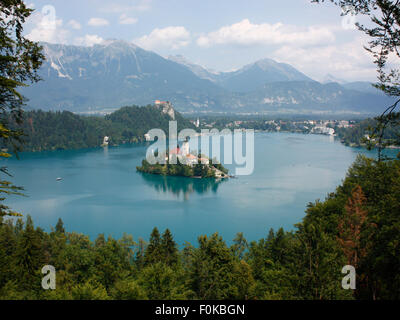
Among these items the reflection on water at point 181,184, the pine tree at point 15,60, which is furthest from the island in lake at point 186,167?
the pine tree at point 15,60

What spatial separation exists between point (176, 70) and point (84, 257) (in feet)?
552

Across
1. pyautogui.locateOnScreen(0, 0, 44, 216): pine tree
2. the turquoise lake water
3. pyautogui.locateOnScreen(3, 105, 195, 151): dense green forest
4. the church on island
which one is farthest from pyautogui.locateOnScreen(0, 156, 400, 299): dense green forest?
pyautogui.locateOnScreen(3, 105, 195, 151): dense green forest

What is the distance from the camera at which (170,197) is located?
1852 centimetres

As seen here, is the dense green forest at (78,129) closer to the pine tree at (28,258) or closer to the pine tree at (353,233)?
the pine tree at (28,258)

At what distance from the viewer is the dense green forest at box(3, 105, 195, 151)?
38.8 m

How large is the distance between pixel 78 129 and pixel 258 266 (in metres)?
41.8

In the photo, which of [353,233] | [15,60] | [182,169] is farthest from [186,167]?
[15,60]

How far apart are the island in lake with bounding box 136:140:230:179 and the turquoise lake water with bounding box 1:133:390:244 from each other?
2.68ft

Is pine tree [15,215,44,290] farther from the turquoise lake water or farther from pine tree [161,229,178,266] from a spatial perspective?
the turquoise lake water

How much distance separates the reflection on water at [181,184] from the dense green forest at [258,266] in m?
11.4

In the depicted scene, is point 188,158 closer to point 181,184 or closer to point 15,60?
point 181,184

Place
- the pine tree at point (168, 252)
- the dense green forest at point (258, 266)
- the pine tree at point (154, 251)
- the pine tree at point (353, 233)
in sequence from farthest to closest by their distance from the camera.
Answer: the pine tree at point (168, 252) → the pine tree at point (154, 251) → the pine tree at point (353, 233) → the dense green forest at point (258, 266)

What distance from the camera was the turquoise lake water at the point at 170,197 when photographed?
13.8 metres
